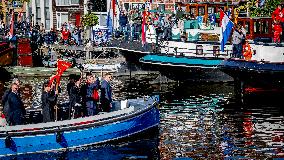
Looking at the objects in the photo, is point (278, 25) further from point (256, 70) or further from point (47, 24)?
point (47, 24)

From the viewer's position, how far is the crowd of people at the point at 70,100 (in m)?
22.0

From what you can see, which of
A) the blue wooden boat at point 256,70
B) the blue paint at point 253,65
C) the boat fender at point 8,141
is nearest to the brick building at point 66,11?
the blue wooden boat at point 256,70

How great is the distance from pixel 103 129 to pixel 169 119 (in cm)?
587

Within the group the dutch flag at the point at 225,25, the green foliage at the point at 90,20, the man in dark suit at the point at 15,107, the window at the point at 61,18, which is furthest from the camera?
the window at the point at 61,18

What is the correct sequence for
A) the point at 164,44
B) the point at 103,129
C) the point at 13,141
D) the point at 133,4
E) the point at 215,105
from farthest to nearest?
the point at 133,4
the point at 164,44
the point at 215,105
the point at 103,129
the point at 13,141

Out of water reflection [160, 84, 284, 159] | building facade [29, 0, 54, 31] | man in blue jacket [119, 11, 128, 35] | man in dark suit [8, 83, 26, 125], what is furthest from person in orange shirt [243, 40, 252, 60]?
building facade [29, 0, 54, 31]

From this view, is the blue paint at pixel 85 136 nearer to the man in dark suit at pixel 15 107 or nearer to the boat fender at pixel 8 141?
the boat fender at pixel 8 141

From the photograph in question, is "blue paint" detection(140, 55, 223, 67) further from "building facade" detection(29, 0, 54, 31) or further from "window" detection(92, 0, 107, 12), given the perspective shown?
"building facade" detection(29, 0, 54, 31)

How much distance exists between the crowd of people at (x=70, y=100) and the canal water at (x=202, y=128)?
4.14ft

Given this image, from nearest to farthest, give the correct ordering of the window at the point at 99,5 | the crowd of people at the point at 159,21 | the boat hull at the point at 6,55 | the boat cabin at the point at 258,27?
the boat cabin at the point at 258,27, the crowd of people at the point at 159,21, the boat hull at the point at 6,55, the window at the point at 99,5

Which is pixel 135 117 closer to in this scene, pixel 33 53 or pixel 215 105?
pixel 215 105

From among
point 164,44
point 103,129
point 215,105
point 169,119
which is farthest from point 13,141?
point 164,44

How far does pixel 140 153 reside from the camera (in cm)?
2241

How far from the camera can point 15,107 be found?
21.9 metres
